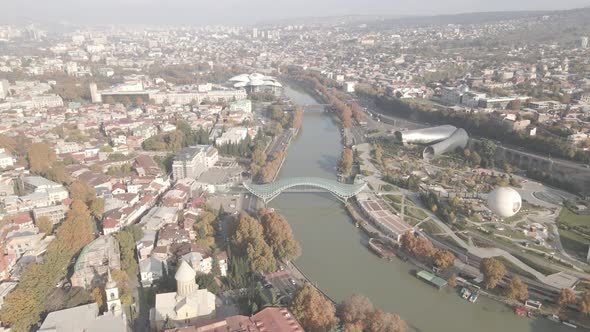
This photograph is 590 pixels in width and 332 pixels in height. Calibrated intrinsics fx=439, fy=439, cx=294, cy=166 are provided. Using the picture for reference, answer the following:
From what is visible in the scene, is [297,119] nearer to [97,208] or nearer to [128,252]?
[97,208]

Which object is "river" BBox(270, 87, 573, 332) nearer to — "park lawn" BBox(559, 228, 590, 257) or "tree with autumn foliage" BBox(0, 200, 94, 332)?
"park lawn" BBox(559, 228, 590, 257)

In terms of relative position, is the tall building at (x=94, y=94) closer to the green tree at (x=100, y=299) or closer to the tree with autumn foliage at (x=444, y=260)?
the green tree at (x=100, y=299)

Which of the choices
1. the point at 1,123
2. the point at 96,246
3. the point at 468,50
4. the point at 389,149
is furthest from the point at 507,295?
the point at 468,50

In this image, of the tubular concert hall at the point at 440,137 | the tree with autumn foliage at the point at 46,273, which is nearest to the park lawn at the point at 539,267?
the tubular concert hall at the point at 440,137

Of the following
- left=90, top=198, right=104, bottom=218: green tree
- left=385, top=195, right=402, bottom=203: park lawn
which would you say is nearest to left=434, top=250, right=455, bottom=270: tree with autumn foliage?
left=385, top=195, right=402, bottom=203: park lawn

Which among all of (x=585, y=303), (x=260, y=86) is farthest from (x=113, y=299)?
(x=260, y=86)

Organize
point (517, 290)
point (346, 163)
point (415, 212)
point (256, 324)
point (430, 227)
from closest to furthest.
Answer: point (256, 324), point (517, 290), point (430, 227), point (415, 212), point (346, 163)
